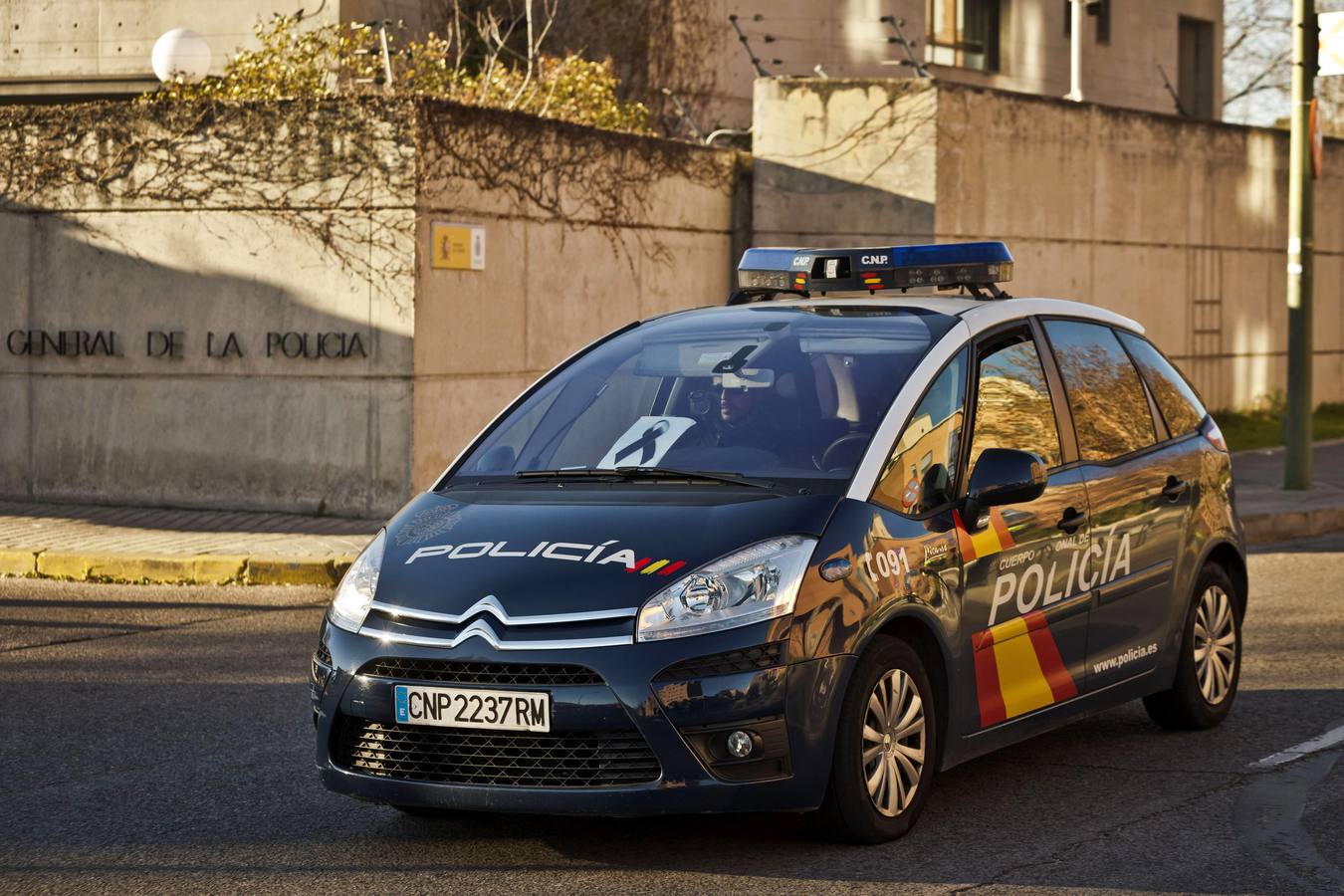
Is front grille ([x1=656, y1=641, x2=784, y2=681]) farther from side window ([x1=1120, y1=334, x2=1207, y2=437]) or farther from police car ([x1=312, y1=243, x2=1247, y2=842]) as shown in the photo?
side window ([x1=1120, y1=334, x2=1207, y2=437])

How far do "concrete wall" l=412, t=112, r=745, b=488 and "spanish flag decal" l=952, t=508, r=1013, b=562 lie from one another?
841cm

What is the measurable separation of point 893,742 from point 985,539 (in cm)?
79

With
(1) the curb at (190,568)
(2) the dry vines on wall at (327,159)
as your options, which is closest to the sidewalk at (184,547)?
(1) the curb at (190,568)

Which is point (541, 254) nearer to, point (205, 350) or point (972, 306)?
point (205, 350)

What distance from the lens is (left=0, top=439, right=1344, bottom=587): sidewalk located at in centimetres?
1191

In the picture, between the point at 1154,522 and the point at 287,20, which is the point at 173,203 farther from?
the point at 1154,522

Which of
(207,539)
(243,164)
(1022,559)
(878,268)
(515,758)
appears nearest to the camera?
(515,758)

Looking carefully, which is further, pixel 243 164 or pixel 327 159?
pixel 243 164

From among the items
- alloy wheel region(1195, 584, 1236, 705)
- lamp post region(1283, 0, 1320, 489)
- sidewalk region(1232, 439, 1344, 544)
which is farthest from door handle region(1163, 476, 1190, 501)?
lamp post region(1283, 0, 1320, 489)

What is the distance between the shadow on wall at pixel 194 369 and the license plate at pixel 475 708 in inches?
346

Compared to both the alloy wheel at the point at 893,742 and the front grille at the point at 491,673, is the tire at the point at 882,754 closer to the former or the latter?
the alloy wheel at the point at 893,742

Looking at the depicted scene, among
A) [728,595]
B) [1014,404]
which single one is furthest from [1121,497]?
[728,595]

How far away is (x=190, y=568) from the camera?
39.2ft

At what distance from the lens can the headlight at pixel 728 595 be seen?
5270 mm
